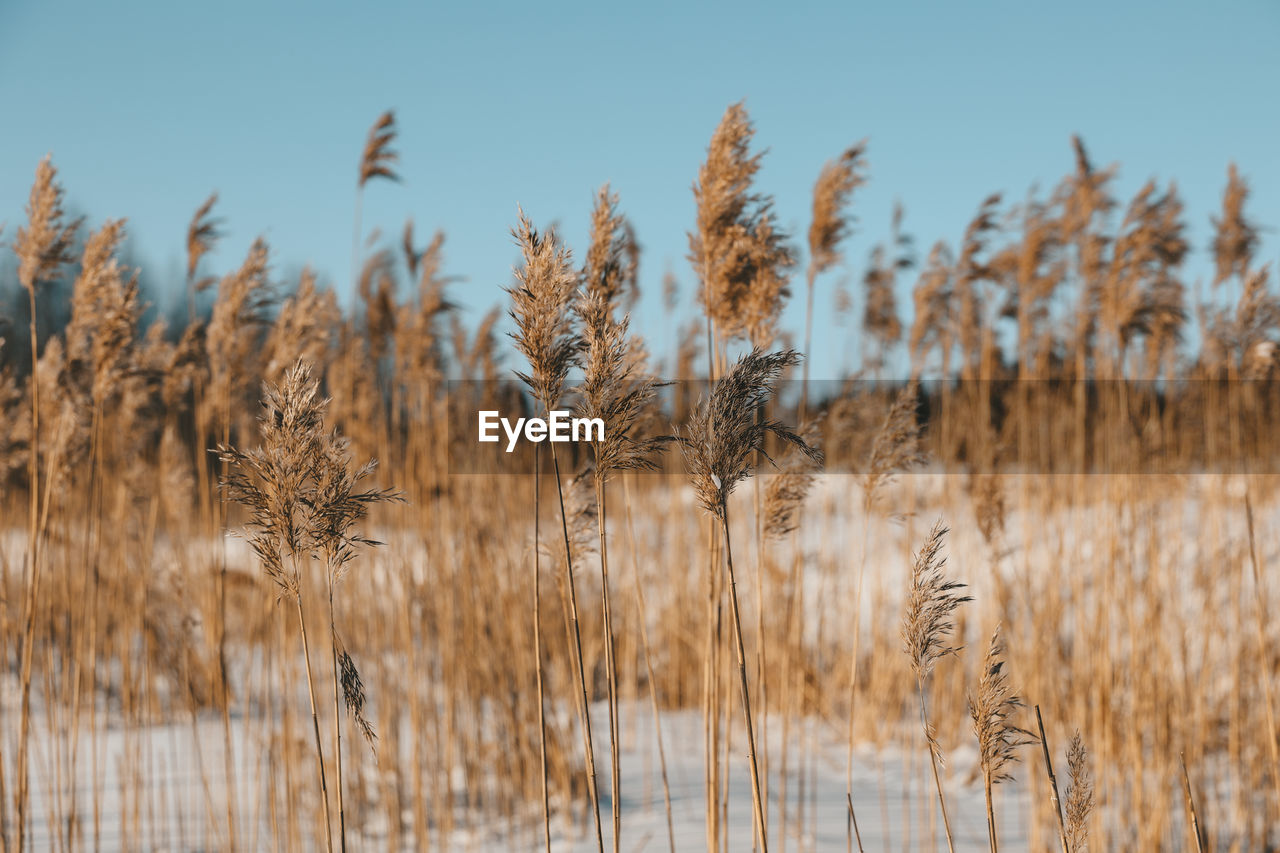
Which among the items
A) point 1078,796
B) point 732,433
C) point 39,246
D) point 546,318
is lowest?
point 1078,796

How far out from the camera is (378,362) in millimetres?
4754

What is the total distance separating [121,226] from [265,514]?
170cm

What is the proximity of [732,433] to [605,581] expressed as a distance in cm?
33

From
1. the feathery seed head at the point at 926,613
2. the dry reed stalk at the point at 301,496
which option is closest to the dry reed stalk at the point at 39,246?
the dry reed stalk at the point at 301,496

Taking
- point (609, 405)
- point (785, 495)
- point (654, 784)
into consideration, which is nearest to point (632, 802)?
point (654, 784)

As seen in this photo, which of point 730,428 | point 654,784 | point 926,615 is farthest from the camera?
point 654,784

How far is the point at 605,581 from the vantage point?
4.36 ft

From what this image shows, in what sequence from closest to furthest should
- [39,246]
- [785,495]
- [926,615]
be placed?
[926,615] → [785,495] → [39,246]

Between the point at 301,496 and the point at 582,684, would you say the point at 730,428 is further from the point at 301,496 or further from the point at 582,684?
the point at 301,496

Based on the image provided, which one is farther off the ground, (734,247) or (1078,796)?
(734,247)

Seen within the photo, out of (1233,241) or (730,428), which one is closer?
(730,428)

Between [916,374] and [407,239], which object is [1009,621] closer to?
[916,374]

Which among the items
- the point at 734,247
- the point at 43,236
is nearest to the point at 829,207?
the point at 734,247

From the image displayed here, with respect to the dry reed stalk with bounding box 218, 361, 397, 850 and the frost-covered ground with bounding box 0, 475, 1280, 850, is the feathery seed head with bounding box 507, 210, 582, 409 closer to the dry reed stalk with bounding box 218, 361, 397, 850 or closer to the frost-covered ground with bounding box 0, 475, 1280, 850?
the dry reed stalk with bounding box 218, 361, 397, 850
